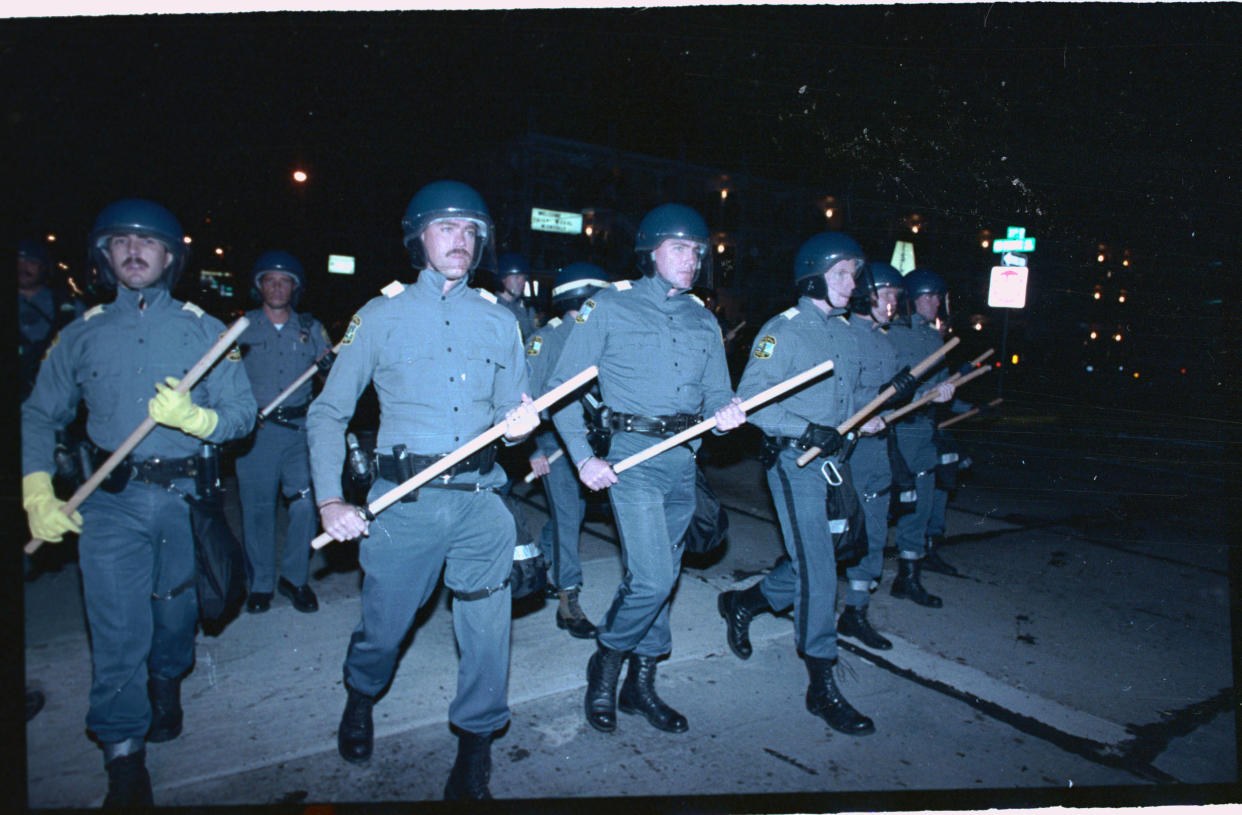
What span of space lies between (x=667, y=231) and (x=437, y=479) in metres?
1.83

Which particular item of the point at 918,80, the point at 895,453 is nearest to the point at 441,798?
the point at 895,453

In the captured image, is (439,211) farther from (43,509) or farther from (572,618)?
(572,618)

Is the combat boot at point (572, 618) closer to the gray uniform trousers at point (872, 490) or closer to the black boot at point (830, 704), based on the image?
the black boot at point (830, 704)

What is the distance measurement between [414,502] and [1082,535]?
7333mm

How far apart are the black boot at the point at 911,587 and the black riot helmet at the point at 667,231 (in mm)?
2938

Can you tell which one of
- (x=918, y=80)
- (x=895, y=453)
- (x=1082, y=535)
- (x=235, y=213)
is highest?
(x=918, y=80)

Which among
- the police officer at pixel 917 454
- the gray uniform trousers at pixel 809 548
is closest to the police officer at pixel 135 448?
the gray uniform trousers at pixel 809 548

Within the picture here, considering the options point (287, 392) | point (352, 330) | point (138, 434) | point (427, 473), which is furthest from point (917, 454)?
point (138, 434)

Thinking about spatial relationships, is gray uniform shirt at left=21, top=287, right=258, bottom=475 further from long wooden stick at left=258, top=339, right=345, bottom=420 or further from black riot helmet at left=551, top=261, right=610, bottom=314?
black riot helmet at left=551, top=261, right=610, bottom=314

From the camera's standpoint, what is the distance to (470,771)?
2.80 metres

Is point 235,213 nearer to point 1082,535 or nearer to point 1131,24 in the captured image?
point 1131,24

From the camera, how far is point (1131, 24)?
3572 mm

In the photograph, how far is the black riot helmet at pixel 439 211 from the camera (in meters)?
3.01

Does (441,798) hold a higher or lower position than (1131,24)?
lower
